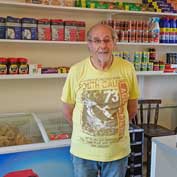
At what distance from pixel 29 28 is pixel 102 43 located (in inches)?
46.1

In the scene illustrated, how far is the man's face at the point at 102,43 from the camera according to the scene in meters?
1.75

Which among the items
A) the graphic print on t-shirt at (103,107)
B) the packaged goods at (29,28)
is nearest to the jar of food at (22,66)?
the packaged goods at (29,28)

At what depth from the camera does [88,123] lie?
69.7 inches

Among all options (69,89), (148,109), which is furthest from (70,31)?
(148,109)

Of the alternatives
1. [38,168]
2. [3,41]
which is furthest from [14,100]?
[38,168]

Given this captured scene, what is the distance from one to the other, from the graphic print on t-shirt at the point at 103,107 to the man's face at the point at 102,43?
5.6 inches

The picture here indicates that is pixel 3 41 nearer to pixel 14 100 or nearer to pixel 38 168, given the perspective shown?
pixel 14 100

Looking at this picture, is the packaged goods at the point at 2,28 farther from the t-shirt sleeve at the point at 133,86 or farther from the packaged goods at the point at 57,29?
the t-shirt sleeve at the point at 133,86

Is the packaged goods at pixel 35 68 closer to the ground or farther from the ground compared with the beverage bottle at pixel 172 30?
closer to the ground

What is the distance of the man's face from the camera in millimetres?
1751

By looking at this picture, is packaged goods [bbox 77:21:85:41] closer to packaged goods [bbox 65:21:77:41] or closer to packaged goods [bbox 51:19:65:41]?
packaged goods [bbox 65:21:77:41]

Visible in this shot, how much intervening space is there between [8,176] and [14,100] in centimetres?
91

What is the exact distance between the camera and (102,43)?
175 centimetres

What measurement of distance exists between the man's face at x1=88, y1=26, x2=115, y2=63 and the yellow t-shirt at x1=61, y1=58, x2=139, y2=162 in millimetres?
87
